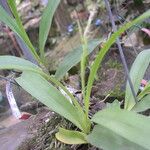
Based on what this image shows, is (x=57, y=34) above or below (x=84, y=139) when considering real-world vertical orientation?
below

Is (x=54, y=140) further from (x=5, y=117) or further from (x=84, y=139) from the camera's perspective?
(x=5, y=117)

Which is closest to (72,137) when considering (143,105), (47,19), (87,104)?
(87,104)

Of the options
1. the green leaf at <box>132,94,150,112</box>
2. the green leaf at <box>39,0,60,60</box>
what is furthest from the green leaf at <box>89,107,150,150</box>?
the green leaf at <box>39,0,60,60</box>

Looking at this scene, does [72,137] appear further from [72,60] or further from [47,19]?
[47,19]

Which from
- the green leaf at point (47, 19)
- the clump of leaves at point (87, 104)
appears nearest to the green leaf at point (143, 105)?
the clump of leaves at point (87, 104)

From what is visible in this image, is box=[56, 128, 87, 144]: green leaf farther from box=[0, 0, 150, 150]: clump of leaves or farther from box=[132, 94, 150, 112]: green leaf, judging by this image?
box=[132, 94, 150, 112]: green leaf

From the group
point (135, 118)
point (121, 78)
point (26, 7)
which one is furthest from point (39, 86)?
point (26, 7)

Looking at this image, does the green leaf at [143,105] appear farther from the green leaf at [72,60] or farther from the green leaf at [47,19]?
the green leaf at [47,19]
